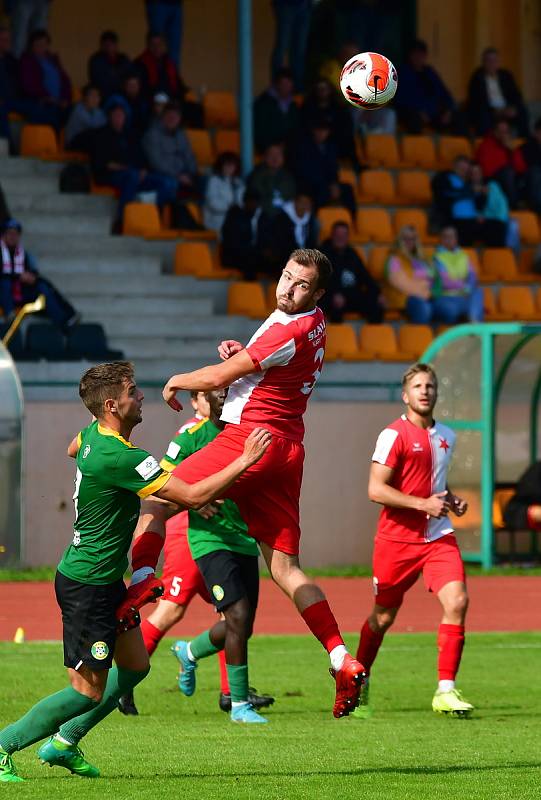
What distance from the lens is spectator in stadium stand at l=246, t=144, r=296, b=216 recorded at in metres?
21.1

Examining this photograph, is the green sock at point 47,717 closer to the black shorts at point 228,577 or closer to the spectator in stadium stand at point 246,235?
the black shorts at point 228,577

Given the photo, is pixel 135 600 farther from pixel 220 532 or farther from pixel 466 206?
pixel 466 206

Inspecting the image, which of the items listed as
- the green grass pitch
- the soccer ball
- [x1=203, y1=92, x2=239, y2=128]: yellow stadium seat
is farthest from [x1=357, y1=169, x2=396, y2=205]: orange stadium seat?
the soccer ball

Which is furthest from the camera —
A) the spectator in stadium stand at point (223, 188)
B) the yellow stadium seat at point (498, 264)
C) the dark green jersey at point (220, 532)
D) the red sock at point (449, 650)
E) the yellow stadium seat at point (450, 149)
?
the yellow stadium seat at point (450, 149)

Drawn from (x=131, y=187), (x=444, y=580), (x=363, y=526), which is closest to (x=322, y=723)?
(x=444, y=580)

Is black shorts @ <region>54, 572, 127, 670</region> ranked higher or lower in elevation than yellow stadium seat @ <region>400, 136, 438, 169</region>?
lower

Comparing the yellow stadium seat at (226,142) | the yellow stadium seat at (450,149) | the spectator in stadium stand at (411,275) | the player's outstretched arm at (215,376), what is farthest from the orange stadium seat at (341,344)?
the player's outstretched arm at (215,376)

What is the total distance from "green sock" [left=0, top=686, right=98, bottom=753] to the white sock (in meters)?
1.04

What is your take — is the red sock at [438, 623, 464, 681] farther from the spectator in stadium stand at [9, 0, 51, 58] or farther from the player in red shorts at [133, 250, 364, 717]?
the spectator in stadium stand at [9, 0, 51, 58]

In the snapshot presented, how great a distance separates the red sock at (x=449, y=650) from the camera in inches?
378

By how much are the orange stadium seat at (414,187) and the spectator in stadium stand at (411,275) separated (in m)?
2.79

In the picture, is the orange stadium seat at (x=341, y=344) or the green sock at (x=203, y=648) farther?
the orange stadium seat at (x=341, y=344)

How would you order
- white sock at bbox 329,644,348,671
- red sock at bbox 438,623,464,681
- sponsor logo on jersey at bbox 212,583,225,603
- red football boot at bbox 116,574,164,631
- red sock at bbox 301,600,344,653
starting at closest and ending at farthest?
red football boot at bbox 116,574,164,631, white sock at bbox 329,644,348,671, red sock at bbox 301,600,344,653, sponsor logo on jersey at bbox 212,583,225,603, red sock at bbox 438,623,464,681

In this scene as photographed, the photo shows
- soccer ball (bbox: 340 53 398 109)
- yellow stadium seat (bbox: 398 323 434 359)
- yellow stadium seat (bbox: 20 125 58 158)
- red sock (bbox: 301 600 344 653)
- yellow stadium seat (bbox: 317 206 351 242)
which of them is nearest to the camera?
red sock (bbox: 301 600 344 653)
